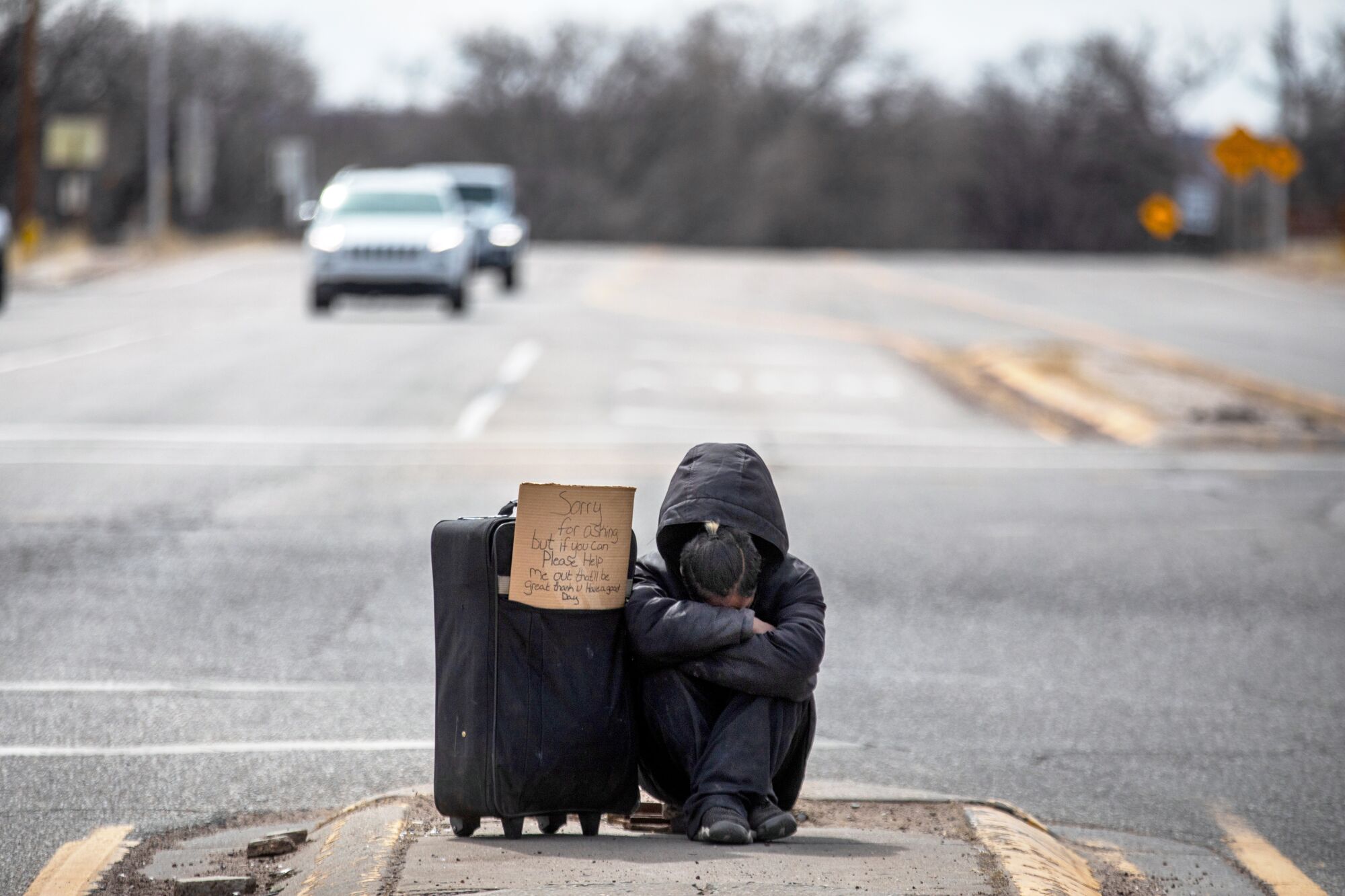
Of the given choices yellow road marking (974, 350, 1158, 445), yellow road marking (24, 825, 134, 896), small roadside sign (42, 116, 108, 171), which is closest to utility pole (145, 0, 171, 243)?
small roadside sign (42, 116, 108, 171)

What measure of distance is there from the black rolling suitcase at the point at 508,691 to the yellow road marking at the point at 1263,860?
1755 mm

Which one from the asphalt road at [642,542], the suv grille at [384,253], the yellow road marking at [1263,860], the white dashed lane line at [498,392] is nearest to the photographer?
the yellow road marking at [1263,860]

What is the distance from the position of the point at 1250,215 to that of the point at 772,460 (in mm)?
67613

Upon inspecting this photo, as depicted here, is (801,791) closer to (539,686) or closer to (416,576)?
(539,686)

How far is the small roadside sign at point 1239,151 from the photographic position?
133 feet

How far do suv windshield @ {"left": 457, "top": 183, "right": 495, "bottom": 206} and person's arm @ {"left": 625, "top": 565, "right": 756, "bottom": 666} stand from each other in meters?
28.7

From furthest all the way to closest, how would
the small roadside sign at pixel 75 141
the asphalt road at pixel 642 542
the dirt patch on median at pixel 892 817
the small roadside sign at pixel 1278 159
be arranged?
the small roadside sign at pixel 1278 159
the small roadside sign at pixel 75 141
the asphalt road at pixel 642 542
the dirt patch on median at pixel 892 817

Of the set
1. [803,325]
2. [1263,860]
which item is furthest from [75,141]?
[1263,860]

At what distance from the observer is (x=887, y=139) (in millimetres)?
76188

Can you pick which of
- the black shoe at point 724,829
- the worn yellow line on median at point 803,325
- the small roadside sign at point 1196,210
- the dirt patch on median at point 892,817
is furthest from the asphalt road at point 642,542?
the small roadside sign at point 1196,210

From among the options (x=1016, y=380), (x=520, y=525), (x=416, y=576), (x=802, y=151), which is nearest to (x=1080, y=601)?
(x=416, y=576)

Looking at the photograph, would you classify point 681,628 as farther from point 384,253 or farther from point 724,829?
point 384,253

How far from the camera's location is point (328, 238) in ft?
76.0

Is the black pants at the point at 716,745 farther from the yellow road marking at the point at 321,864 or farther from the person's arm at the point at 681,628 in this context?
the yellow road marking at the point at 321,864
